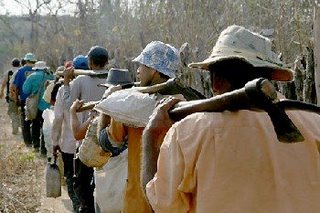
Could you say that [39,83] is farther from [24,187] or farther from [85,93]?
[85,93]

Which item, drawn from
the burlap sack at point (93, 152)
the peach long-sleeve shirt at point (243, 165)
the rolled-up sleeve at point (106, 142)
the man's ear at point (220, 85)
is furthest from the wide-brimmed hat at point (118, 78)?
the peach long-sleeve shirt at point (243, 165)

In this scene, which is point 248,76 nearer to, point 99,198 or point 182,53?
point 99,198

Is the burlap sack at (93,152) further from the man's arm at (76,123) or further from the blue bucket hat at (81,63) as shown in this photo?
the blue bucket hat at (81,63)

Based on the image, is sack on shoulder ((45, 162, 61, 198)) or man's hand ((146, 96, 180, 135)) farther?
sack on shoulder ((45, 162, 61, 198))

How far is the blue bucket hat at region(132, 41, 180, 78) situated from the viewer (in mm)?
3512

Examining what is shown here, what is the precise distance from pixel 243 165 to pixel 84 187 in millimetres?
3978

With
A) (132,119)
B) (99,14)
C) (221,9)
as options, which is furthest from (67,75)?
(99,14)

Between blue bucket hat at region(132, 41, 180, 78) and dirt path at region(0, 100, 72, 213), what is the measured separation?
323 cm

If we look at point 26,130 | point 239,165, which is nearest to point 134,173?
point 239,165

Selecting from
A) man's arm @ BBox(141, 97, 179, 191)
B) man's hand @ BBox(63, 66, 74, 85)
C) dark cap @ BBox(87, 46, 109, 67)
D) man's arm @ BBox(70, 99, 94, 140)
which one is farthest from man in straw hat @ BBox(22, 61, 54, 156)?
man's arm @ BBox(141, 97, 179, 191)

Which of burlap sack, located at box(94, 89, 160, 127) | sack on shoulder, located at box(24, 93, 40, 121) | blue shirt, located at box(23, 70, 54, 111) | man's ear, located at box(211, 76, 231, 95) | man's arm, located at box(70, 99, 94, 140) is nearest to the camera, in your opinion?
man's ear, located at box(211, 76, 231, 95)

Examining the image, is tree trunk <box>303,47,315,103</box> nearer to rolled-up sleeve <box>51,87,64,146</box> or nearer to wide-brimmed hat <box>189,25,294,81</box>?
rolled-up sleeve <box>51,87,64,146</box>

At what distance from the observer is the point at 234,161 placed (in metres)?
2.17

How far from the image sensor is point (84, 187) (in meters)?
6.00
